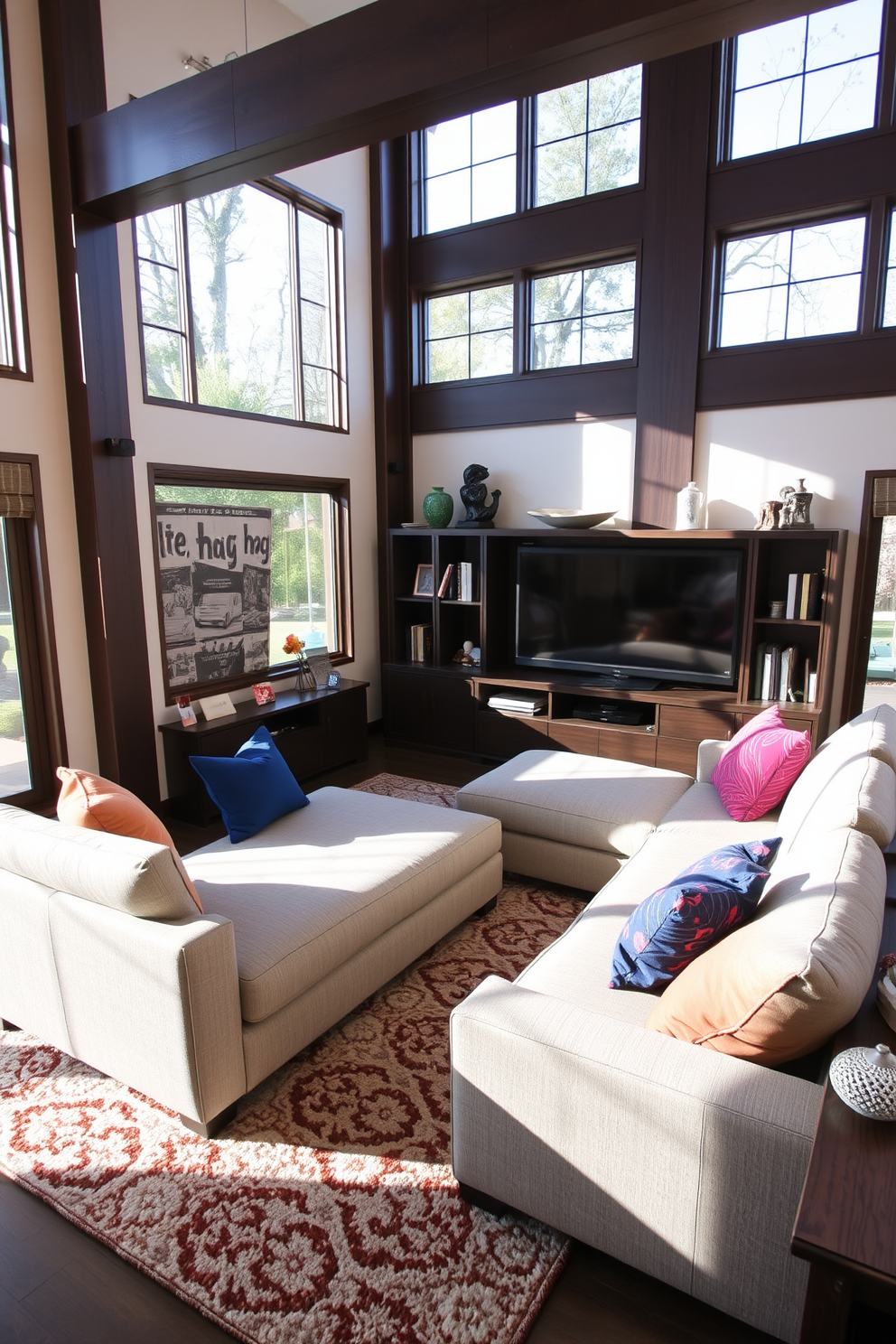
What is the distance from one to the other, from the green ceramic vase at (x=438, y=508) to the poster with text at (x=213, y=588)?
112 cm

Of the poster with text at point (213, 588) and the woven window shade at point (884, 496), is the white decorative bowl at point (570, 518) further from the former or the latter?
the poster with text at point (213, 588)

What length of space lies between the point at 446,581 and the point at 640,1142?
4.19 meters

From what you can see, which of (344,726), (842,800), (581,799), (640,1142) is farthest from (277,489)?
(640,1142)

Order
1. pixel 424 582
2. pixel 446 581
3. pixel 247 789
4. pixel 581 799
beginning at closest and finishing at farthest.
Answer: pixel 247 789 < pixel 581 799 < pixel 446 581 < pixel 424 582

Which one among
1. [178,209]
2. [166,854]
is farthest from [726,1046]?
[178,209]

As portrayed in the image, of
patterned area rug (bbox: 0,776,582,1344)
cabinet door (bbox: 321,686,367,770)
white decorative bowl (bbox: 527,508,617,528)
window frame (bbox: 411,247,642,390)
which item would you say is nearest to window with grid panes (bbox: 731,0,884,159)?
window frame (bbox: 411,247,642,390)

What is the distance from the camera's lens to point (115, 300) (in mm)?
3768

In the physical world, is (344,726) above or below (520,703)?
below

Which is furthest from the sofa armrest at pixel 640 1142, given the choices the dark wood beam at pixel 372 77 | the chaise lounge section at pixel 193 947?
the dark wood beam at pixel 372 77

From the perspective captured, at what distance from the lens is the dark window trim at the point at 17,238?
3389 millimetres

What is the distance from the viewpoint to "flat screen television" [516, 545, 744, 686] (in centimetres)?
457

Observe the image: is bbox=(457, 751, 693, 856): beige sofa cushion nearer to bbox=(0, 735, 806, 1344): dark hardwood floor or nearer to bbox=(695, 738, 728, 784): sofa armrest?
bbox=(695, 738, 728, 784): sofa armrest

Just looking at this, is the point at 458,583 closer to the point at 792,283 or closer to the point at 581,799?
the point at 581,799

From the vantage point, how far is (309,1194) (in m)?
1.90
